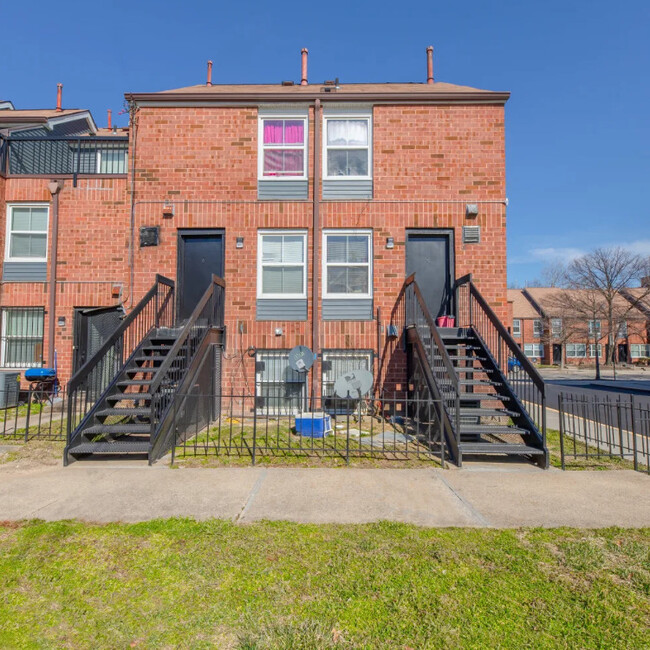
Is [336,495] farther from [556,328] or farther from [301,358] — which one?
[556,328]

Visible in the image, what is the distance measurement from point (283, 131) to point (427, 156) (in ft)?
11.7

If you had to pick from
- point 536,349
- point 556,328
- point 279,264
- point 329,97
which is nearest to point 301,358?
point 279,264

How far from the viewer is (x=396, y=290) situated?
33.6 ft

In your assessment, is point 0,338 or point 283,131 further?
point 0,338

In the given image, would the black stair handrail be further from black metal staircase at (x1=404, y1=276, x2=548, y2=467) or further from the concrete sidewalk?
the concrete sidewalk

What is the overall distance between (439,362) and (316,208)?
4.69 metres

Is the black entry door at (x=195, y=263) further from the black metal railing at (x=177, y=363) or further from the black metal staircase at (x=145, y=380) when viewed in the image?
the black metal railing at (x=177, y=363)

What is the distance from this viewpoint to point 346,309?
1034cm

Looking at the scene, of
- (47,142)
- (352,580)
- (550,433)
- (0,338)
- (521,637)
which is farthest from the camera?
(47,142)

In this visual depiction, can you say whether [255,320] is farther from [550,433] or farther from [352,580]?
[352,580]

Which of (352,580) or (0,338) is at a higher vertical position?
(0,338)

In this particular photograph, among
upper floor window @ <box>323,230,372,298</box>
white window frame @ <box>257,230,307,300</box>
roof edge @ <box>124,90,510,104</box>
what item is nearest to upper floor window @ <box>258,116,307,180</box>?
roof edge @ <box>124,90,510,104</box>

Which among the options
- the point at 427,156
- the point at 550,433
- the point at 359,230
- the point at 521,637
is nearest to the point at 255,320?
the point at 359,230

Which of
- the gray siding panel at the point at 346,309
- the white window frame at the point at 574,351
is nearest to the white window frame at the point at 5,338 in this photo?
the gray siding panel at the point at 346,309
